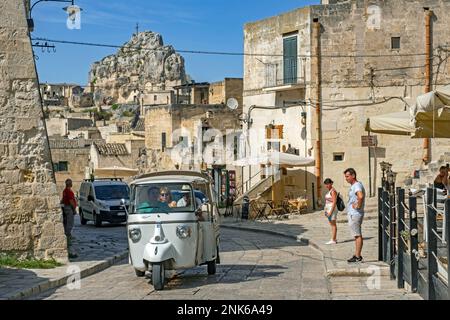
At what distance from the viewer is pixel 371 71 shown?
32.9 m

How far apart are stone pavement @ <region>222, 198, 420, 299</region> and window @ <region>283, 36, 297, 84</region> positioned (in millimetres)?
6246

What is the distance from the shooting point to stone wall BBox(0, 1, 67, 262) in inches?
651

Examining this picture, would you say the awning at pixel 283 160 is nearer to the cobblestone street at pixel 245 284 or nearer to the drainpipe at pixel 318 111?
the drainpipe at pixel 318 111

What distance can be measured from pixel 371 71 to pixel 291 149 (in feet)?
16.1

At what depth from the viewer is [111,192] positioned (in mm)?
33312

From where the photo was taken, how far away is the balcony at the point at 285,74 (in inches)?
1329

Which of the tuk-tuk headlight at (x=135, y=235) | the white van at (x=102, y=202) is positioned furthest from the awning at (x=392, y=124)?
the white van at (x=102, y=202)

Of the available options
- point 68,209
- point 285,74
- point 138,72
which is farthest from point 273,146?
point 138,72

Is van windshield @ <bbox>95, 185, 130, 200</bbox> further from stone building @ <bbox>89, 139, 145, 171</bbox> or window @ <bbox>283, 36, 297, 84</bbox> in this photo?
stone building @ <bbox>89, 139, 145, 171</bbox>

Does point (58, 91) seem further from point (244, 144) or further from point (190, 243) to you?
point (190, 243)

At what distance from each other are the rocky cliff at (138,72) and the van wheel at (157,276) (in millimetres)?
152815

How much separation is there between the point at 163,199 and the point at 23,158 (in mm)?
4421

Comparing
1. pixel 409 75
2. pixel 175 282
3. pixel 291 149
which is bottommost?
pixel 175 282
